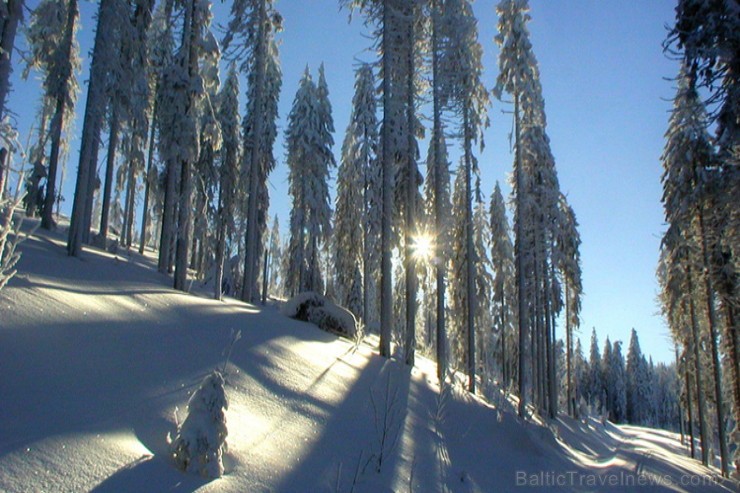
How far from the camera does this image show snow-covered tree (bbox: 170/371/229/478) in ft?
14.7

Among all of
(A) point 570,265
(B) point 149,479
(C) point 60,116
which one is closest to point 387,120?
(C) point 60,116

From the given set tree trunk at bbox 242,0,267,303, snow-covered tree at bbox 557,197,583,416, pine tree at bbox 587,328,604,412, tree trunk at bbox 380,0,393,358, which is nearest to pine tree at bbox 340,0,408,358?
tree trunk at bbox 380,0,393,358

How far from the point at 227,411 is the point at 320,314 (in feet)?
34.4

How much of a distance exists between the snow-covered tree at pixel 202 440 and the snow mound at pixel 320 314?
1124 centimetres

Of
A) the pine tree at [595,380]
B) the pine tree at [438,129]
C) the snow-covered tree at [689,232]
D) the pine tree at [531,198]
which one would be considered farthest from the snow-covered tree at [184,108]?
the pine tree at [595,380]

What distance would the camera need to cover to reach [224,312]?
11.5 meters

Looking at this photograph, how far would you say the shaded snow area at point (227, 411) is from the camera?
4224 millimetres

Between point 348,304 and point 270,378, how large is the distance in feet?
69.9

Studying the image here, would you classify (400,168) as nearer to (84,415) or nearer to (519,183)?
(519,183)

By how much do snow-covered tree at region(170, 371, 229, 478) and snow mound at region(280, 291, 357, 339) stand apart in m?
11.2

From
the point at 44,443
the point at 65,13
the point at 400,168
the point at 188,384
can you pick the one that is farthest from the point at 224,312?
the point at 65,13

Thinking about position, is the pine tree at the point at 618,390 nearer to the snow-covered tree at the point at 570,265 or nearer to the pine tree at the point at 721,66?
the snow-covered tree at the point at 570,265

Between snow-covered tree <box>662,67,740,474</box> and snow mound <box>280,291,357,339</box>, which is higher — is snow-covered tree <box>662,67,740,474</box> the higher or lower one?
the higher one

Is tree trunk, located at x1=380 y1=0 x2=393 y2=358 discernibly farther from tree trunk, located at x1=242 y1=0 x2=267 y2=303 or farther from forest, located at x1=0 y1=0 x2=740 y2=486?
tree trunk, located at x1=242 y1=0 x2=267 y2=303
